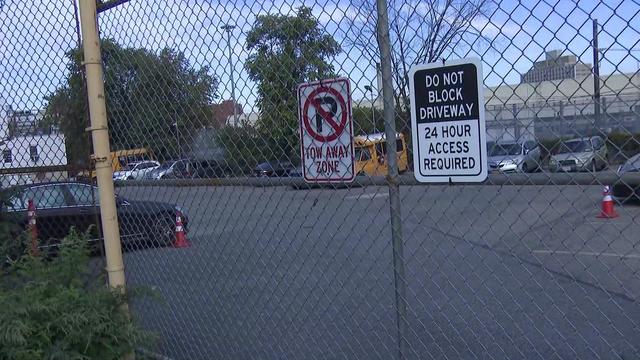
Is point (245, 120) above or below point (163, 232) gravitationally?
above

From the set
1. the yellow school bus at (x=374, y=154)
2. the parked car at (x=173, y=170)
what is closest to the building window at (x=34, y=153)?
the parked car at (x=173, y=170)

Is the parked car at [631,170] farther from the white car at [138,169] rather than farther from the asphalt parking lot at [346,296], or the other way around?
the white car at [138,169]

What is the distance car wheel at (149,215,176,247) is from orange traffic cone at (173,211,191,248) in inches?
1.5

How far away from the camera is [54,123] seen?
484cm

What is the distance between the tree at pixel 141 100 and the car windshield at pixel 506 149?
5.46 ft

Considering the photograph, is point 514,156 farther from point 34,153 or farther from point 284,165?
point 34,153

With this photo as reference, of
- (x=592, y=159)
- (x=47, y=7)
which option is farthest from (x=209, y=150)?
(x=592, y=159)

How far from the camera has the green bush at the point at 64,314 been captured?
3.46 metres

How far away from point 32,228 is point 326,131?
2626mm

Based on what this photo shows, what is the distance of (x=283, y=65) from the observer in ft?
10.8

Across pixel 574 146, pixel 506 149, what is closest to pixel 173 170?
pixel 506 149

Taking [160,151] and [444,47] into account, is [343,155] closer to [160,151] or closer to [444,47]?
[444,47]

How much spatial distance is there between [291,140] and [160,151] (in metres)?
1.19

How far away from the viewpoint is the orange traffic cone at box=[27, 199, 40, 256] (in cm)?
439
